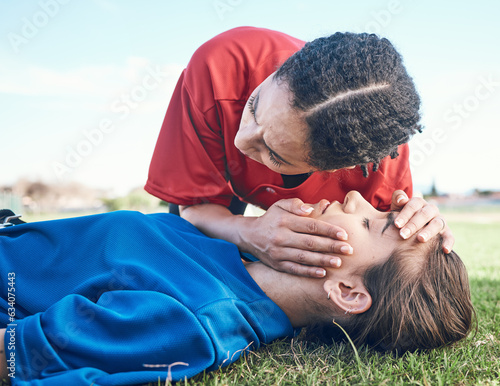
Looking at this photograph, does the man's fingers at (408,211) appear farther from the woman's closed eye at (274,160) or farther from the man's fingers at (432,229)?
the woman's closed eye at (274,160)

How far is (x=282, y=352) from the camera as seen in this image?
5.45 feet

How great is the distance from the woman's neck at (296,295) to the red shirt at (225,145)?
0.55 metres

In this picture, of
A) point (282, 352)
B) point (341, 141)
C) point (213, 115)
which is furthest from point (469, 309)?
point (213, 115)

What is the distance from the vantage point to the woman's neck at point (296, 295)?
1707 millimetres

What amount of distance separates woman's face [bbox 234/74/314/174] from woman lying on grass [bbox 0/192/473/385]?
320 millimetres

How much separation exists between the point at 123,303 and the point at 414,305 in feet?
3.59

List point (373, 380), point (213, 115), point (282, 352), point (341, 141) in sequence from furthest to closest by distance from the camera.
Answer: point (213, 115)
point (282, 352)
point (341, 141)
point (373, 380)

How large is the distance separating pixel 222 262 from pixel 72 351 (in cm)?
69

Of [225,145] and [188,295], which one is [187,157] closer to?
[225,145]

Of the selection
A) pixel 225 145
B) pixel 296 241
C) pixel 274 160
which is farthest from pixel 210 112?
pixel 296 241

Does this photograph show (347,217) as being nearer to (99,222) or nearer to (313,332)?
(313,332)

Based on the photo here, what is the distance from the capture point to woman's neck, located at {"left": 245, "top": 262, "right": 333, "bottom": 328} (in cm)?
171

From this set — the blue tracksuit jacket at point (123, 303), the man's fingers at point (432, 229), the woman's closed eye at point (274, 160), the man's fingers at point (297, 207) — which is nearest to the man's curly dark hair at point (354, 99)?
the woman's closed eye at point (274, 160)

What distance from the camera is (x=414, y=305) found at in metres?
1.62
